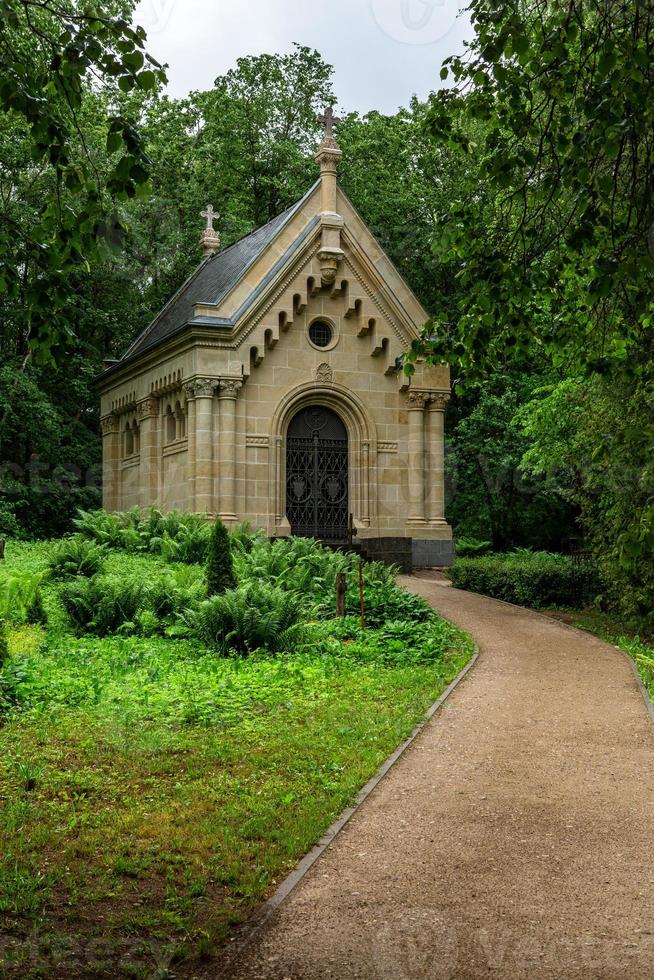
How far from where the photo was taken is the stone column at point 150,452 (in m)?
28.4

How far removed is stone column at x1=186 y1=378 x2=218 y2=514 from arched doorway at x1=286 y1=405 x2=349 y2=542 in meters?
2.29

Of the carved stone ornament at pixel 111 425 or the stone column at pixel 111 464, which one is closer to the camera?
the stone column at pixel 111 464

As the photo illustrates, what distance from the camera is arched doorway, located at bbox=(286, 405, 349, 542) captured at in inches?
1049

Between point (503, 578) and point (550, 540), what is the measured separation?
14.8 meters

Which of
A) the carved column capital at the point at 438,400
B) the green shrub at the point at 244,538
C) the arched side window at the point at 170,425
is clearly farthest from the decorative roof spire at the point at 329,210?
the green shrub at the point at 244,538

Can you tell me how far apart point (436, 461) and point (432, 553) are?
102 inches

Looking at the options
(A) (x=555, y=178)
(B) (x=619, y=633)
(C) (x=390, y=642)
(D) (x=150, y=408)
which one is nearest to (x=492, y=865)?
(A) (x=555, y=178)

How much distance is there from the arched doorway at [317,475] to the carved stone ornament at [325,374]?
73 cm

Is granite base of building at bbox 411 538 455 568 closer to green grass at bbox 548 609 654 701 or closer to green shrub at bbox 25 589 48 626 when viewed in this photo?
green grass at bbox 548 609 654 701

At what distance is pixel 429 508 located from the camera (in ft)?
91.0

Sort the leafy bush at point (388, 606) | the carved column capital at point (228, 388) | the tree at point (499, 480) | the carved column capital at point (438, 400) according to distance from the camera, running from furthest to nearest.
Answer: the tree at point (499, 480)
the carved column capital at point (438, 400)
the carved column capital at point (228, 388)
the leafy bush at point (388, 606)

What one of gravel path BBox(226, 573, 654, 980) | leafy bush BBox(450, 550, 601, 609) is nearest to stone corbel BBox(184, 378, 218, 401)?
leafy bush BBox(450, 550, 601, 609)

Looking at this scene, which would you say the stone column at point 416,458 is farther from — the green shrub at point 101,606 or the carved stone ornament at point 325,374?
the green shrub at point 101,606

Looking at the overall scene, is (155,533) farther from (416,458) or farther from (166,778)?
(166,778)
